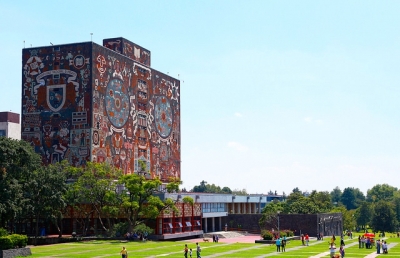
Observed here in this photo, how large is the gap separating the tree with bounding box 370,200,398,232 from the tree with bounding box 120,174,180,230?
77.4 m

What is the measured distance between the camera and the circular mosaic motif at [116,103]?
3268 inches

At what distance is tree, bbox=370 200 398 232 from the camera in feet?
436

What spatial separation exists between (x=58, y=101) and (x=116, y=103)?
→ 8295 millimetres

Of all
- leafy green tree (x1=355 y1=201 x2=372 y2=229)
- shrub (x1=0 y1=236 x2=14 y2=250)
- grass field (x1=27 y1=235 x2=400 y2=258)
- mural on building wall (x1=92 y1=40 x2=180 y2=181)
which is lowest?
leafy green tree (x1=355 y1=201 x2=372 y2=229)

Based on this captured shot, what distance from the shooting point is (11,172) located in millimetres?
55312

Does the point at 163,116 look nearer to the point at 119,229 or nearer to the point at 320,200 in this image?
the point at 119,229

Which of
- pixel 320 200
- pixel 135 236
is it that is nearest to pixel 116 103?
pixel 135 236

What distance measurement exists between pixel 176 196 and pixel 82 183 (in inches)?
595

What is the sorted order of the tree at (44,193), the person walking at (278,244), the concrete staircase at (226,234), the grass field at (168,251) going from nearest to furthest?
the grass field at (168,251), the person walking at (278,244), the tree at (44,193), the concrete staircase at (226,234)

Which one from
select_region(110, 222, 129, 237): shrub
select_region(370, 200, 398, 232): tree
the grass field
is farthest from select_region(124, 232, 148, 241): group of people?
select_region(370, 200, 398, 232): tree

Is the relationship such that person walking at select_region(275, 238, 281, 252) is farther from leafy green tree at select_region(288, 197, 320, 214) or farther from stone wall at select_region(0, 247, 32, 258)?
leafy green tree at select_region(288, 197, 320, 214)

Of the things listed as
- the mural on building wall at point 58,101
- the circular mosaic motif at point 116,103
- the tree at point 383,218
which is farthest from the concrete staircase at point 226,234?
the tree at point 383,218

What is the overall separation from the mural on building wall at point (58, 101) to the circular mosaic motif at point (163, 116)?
18993 mm

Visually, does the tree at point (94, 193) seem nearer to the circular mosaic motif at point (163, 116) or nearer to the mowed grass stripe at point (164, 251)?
the mowed grass stripe at point (164, 251)
